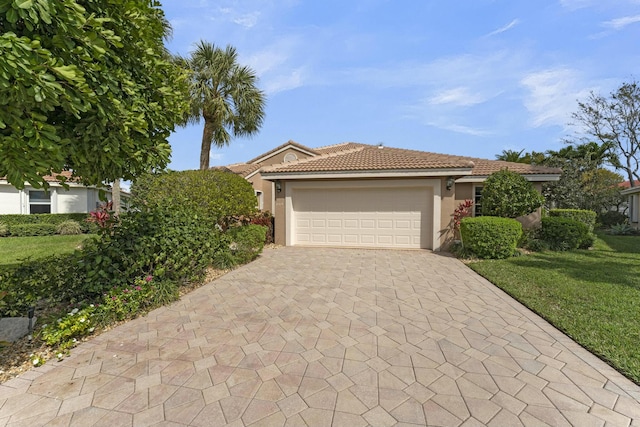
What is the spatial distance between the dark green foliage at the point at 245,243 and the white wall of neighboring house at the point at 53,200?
42.8 ft

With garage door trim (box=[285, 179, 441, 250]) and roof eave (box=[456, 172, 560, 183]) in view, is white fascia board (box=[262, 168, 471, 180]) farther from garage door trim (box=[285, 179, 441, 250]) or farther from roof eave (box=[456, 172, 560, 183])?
roof eave (box=[456, 172, 560, 183])

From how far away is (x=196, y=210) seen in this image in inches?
256

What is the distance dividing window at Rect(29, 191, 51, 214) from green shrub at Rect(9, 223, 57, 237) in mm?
2916

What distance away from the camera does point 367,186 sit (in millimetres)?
10664

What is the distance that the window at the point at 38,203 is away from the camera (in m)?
16.7

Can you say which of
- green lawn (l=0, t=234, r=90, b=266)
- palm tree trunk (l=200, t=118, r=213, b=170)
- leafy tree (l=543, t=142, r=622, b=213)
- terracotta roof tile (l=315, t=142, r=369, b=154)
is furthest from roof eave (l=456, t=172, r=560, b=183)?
green lawn (l=0, t=234, r=90, b=266)

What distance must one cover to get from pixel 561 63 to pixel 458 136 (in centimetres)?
568

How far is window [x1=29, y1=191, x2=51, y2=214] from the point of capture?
16703mm

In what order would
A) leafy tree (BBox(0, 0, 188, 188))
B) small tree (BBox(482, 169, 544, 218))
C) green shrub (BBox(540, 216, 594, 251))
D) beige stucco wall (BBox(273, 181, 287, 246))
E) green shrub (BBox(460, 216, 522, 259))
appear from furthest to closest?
1. beige stucco wall (BBox(273, 181, 287, 246))
2. green shrub (BBox(540, 216, 594, 251))
3. small tree (BBox(482, 169, 544, 218))
4. green shrub (BBox(460, 216, 522, 259))
5. leafy tree (BBox(0, 0, 188, 188))

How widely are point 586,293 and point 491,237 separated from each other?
3357mm

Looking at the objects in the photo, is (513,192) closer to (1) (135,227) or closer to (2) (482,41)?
(2) (482,41)

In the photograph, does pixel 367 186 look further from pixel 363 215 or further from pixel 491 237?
pixel 491 237

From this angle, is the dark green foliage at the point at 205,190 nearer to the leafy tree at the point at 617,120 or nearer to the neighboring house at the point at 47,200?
the neighboring house at the point at 47,200

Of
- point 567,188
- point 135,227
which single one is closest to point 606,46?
point 567,188
